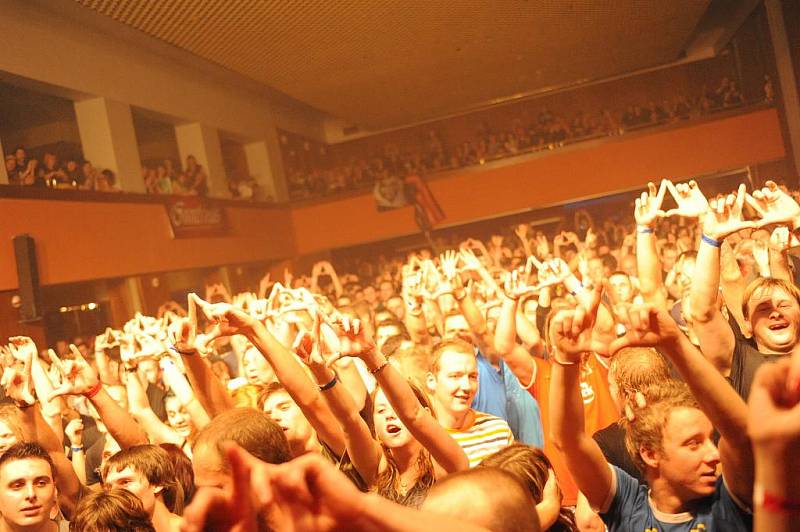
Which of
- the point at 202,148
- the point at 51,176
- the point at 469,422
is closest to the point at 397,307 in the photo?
the point at 469,422

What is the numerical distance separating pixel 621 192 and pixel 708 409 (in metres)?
13.3

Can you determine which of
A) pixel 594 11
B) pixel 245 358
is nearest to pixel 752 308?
pixel 245 358

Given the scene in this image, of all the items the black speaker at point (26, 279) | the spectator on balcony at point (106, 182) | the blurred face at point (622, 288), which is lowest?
the blurred face at point (622, 288)

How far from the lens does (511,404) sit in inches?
145

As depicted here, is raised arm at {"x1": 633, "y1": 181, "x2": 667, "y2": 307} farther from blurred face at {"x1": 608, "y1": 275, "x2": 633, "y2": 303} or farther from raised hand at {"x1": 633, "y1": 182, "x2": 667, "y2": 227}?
blurred face at {"x1": 608, "y1": 275, "x2": 633, "y2": 303}

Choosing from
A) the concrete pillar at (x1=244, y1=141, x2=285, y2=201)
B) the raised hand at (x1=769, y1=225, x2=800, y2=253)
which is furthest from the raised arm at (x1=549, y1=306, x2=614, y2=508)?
the concrete pillar at (x1=244, y1=141, x2=285, y2=201)

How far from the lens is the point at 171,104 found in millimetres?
13234

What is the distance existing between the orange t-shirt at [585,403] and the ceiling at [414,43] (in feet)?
26.8

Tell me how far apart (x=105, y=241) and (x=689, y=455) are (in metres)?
9.46

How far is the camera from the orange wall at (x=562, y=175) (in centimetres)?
1399

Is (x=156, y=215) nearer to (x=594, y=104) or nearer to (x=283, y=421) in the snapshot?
(x=283, y=421)

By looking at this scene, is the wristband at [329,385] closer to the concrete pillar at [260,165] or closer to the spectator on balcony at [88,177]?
the spectator on balcony at [88,177]

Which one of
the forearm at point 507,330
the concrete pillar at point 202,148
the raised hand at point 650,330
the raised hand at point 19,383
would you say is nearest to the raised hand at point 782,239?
the forearm at point 507,330

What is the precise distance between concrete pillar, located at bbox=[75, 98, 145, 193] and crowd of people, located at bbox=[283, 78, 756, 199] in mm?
4821
